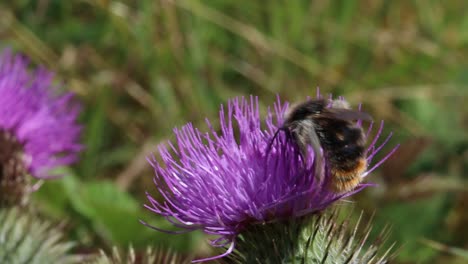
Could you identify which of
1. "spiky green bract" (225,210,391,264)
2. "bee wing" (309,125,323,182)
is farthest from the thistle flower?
"bee wing" (309,125,323,182)

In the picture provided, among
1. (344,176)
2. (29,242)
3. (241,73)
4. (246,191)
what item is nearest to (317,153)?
(344,176)

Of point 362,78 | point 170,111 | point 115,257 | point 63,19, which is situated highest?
point 63,19

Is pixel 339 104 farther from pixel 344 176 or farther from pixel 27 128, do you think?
pixel 27 128

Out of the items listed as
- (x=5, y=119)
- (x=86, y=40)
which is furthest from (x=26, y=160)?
(x=86, y=40)

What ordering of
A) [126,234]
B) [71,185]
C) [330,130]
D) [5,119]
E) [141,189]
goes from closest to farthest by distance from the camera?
[330,130] < [5,119] < [126,234] < [71,185] < [141,189]

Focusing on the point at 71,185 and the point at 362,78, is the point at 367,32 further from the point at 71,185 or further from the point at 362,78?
the point at 71,185

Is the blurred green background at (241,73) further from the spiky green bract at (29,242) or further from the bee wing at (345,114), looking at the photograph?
the bee wing at (345,114)
